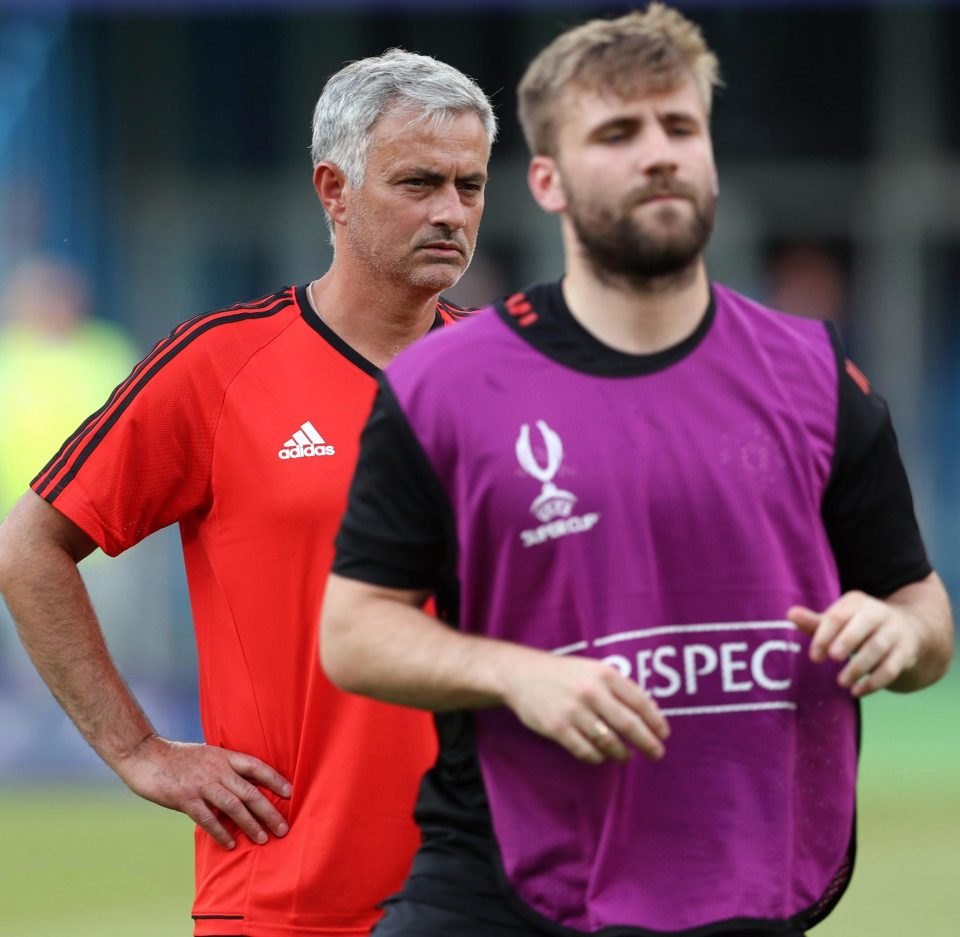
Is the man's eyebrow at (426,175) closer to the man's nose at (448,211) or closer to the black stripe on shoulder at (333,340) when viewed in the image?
the man's nose at (448,211)

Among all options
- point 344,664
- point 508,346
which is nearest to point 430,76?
point 508,346

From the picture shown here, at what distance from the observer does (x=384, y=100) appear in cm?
477

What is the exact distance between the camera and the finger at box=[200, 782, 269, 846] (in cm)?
445

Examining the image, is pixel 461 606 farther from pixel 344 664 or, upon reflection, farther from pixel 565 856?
pixel 565 856

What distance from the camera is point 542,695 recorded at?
10.6ft

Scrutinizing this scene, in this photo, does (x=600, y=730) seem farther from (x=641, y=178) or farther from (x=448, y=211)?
(x=448, y=211)

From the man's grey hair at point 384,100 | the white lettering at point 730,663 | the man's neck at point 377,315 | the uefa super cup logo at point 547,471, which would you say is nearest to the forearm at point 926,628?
the white lettering at point 730,663

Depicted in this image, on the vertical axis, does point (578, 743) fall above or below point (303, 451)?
below

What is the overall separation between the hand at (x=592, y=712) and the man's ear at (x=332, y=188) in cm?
192

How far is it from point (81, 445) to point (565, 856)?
1.68 metres

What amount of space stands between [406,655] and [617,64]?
0.99 meters

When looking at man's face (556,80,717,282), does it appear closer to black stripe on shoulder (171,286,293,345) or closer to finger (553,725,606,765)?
finger (553,725,606,765)

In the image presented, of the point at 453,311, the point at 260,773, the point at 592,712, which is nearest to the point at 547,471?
the point at 592,712

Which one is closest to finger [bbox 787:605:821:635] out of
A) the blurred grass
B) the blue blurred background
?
the blurred grass
